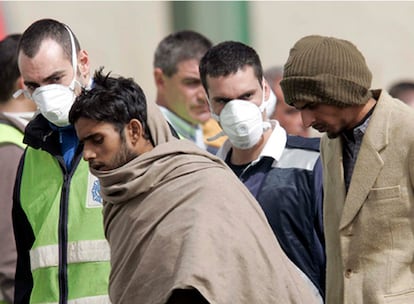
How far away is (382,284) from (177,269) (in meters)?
0.84

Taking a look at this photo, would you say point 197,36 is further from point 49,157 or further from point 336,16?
point 336,16

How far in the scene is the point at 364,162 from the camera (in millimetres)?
5508

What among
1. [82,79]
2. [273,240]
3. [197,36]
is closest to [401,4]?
[197,36]

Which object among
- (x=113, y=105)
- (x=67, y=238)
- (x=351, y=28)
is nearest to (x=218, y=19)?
(x=351, y=28)

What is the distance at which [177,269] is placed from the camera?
4.99 metres

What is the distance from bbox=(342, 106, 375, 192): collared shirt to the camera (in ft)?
18.3

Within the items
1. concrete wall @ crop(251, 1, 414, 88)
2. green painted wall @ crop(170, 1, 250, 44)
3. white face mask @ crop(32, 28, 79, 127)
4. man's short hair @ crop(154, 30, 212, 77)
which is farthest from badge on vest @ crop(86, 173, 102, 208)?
concrete wall @ crop(251, 1, 414, 88)

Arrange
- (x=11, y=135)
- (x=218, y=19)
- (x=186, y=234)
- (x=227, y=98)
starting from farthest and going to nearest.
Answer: (x=218, y=19) < (x=11, y=135) < (x=227, y=98) < (x=186, y=234)

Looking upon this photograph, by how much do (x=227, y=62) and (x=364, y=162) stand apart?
1.12 meters

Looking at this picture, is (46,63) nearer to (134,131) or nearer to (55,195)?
(55,195)

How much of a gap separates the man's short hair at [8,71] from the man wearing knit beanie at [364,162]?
2098 mm

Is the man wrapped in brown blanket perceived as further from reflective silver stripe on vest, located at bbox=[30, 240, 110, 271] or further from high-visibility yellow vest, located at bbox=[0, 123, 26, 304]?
high-visibility yellow vest, located at bbox=[0, 123, 26, 304]

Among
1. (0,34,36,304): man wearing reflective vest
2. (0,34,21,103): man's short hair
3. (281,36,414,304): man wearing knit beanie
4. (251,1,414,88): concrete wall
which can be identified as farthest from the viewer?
(251,1,414,88): concrete wall

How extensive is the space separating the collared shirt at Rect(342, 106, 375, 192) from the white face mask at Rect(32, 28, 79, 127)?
1.13m
